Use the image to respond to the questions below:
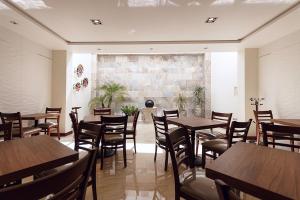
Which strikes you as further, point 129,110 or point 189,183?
point 129,110

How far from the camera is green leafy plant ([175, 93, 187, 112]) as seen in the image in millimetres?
8305

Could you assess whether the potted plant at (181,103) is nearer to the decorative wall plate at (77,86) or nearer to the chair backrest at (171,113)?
the chair backrest at (171,113)

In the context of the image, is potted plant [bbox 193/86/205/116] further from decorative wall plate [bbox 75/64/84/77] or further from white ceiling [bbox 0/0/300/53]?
decorative wall plate [bbox 75/64/84/77]

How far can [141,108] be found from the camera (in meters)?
8.50

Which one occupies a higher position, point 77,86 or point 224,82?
point 224,82

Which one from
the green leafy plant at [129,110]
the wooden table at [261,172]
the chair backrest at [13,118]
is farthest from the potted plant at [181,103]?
the wooden table at [261,172]

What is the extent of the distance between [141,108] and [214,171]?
7.38 meters

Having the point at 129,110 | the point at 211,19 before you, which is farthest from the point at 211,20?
the point at 129,110

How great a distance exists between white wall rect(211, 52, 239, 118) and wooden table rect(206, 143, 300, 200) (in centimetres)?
527

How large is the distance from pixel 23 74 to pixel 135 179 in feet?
11.9

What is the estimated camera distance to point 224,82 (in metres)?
7.30

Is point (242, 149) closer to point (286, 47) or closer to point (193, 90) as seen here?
point (286, 47)

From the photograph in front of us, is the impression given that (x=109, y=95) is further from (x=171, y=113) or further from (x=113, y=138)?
(x=113, y=138)

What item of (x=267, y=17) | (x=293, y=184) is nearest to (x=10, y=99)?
(x=293, y=184)
